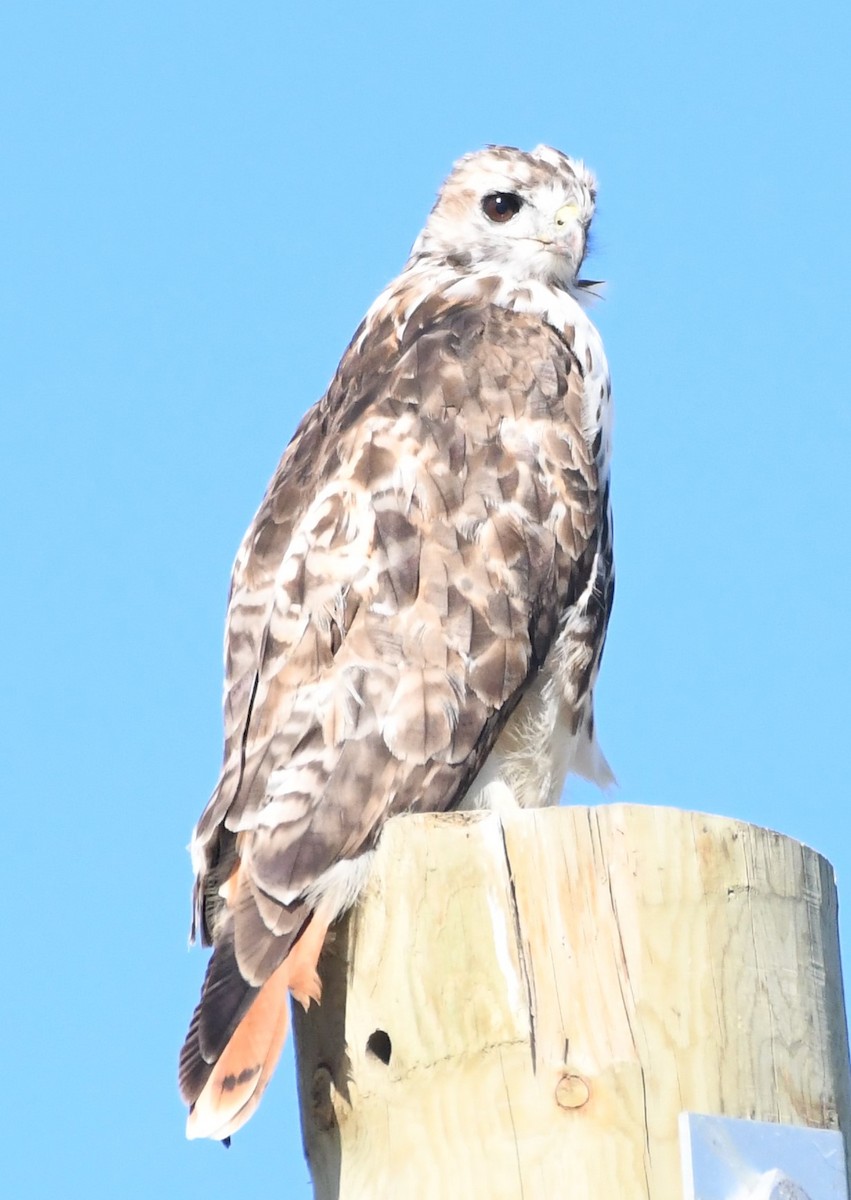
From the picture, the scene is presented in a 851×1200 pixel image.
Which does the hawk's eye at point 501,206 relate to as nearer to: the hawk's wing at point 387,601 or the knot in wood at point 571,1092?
the hawk's wing at point 387,601

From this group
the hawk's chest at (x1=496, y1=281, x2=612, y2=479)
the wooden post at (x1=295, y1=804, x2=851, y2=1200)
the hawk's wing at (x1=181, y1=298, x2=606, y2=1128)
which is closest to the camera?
the wooden post at (x1=295, y1=804, x2=851, y2=1200)

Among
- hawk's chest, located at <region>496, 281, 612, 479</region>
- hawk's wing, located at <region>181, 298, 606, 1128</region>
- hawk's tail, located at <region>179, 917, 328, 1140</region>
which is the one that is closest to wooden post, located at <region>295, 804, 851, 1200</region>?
hawk's tail, located at <region>179, 917, 328, 1140</region>

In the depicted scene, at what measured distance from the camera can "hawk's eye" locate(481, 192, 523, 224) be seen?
6.06 metres

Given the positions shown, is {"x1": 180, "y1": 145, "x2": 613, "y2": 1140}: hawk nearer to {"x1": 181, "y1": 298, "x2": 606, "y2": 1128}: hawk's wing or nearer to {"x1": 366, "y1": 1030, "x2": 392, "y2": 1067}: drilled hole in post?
{"x1": 181, "y1": 298, "x2": 606, "y2": 1128}: hawk's wing

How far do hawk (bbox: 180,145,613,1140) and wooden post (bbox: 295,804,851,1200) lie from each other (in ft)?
1.50

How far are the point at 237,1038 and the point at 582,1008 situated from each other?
91cm

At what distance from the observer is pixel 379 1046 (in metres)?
3.34

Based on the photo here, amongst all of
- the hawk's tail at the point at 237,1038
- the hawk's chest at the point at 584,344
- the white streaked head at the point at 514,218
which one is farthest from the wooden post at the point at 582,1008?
the white streaked head at the point at 514,218

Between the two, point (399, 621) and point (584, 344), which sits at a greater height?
point (584, 344)

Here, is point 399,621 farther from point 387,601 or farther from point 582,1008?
point 582,1008

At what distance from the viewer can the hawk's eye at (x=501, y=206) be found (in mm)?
6059

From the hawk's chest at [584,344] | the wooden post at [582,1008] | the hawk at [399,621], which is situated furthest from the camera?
the hawk's chest at [584,344]

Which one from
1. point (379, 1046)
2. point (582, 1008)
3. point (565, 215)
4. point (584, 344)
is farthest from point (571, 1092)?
point (565, 215)

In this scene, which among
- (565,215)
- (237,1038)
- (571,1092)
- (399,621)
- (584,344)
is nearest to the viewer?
(571,1092)
